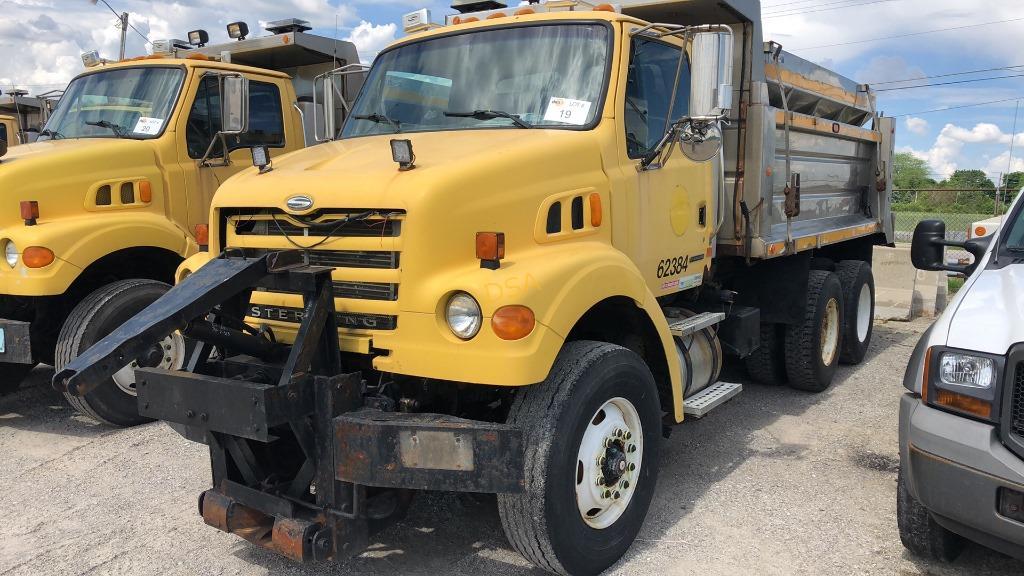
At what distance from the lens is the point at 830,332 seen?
7191mm

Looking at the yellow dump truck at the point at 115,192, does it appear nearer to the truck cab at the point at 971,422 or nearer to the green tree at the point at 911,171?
the truck cab at the point at 971,422

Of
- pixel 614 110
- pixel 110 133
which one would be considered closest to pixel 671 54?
pixel 614 110

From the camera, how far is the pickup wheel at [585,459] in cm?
329

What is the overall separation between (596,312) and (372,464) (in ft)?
4.69

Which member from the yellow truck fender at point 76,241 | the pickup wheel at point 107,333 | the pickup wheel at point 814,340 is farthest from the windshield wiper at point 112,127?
the pickup wheel at point 814,340

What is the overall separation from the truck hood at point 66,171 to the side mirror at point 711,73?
173 inches

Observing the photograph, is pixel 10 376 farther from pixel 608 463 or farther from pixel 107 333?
pixel 608 463

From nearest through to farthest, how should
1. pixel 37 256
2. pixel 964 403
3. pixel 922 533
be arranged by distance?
pixel 964 403 → pixel 922 533 → pixel 37 256

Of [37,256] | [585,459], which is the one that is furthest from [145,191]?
[585,459]

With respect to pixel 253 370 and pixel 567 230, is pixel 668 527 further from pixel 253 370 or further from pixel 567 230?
pixel 253 370

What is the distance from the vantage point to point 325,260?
359cm

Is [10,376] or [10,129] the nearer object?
[10,376]

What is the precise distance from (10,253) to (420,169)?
3.65m

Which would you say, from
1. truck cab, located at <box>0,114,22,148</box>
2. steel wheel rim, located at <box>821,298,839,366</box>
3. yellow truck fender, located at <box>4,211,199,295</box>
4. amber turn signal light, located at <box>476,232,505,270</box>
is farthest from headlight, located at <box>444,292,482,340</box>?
truck cab, located at <box>0,114,22,148</box>
